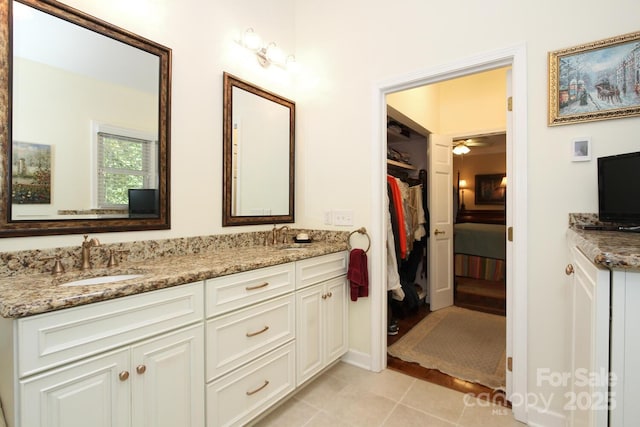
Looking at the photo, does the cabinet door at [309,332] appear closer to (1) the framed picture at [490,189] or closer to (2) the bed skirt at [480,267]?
(2) the bed skirt at [480,267]

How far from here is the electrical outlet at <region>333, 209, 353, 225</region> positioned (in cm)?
235

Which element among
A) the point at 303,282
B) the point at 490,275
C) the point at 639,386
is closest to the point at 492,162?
the point at 490,275

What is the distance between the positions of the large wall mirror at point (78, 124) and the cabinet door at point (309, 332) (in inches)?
37.7

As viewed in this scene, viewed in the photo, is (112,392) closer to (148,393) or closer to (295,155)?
(148,393)

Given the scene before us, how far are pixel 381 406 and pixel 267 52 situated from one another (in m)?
2.61

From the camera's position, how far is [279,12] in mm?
2516

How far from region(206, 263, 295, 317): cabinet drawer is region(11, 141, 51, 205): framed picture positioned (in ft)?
2.75

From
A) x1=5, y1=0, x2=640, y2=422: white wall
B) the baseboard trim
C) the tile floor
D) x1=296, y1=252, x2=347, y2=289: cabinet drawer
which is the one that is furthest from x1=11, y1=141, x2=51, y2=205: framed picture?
the baseboard trim

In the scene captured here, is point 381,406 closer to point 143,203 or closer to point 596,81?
point 143,203

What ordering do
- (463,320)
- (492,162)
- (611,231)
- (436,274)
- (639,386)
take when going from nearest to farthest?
1. (639,386)
2. (611,231)
3. (463,320)
4. (436,274)
5. (492,162)

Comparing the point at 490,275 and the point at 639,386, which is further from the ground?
the point at 639,386

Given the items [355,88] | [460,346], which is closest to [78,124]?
[355,88]

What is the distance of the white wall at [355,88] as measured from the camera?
1582mm

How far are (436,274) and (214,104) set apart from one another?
9.59ft
